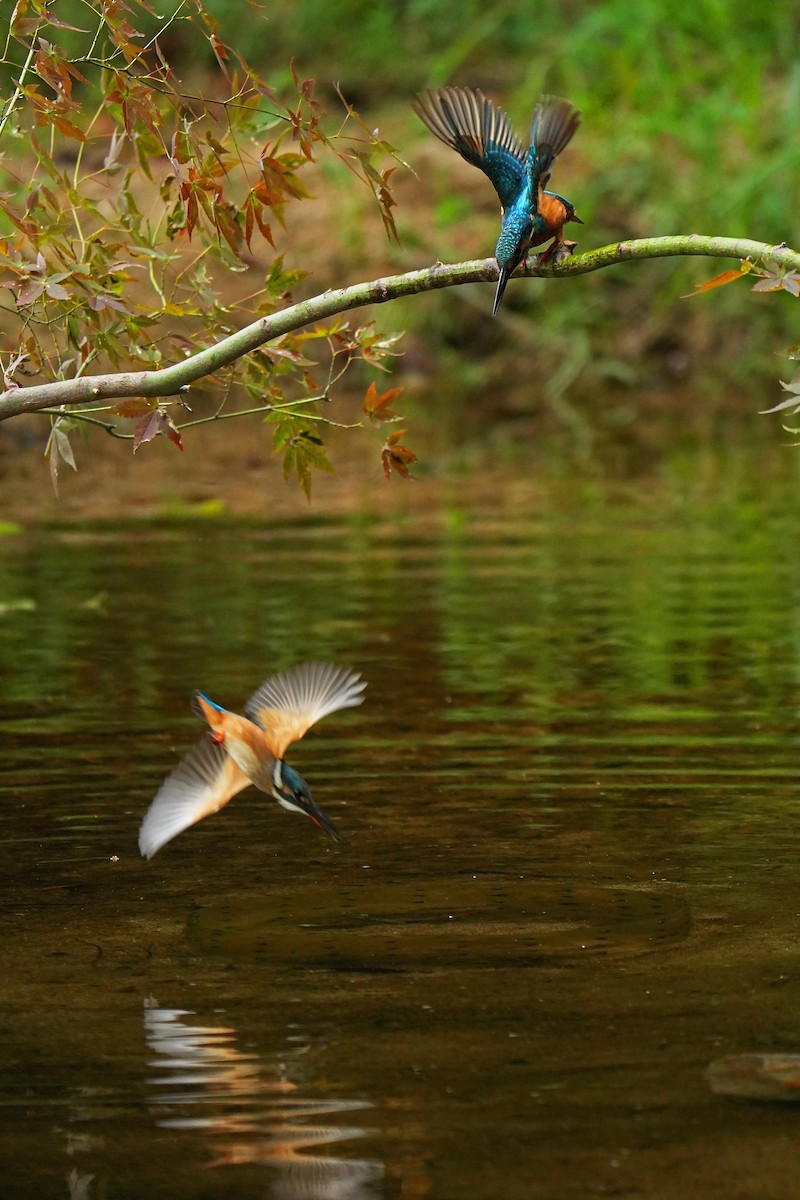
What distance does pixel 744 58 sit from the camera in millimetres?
19422

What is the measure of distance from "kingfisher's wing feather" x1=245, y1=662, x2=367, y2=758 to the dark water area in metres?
0.45

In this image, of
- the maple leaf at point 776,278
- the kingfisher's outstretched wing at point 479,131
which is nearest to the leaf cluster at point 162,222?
the kingfisher's outstretched wing at point 479,131

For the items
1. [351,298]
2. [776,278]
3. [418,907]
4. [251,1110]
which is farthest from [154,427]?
[251,1110]

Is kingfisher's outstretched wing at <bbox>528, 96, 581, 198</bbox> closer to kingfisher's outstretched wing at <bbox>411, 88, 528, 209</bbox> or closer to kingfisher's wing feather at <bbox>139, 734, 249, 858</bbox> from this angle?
kingfisher's outstretched wing at <bbox>411, 88, 528, 209</bbox>

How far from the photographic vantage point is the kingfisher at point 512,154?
14.7 ft

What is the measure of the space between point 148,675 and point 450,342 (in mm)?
12913

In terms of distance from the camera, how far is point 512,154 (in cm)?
468

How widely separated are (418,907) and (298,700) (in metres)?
0.57

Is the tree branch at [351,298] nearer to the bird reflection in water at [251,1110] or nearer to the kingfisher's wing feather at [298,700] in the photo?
the kingfisher's wing feather at [298,700]

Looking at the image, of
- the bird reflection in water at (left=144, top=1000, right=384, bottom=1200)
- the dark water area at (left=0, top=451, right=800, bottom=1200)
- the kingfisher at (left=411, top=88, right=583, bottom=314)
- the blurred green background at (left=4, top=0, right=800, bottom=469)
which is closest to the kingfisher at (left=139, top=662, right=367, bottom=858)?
the dark water area at (left=0, top=451, right=800, bottom=1200)

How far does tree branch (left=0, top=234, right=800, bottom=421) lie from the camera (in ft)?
14.0

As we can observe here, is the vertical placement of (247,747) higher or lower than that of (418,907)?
higher

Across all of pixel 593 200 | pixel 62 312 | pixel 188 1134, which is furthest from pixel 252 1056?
pixel 593 200

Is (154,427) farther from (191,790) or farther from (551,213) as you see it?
(551,213)
